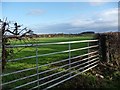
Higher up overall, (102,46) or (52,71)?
(102,46)

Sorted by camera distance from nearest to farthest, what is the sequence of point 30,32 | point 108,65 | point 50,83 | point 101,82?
point 30,32 < point 50,83 < point 101,82 < point 108,65

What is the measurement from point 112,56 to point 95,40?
1287mm

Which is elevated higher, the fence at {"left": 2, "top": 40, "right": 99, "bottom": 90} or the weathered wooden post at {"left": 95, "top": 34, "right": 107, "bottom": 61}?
the weathered wooden post at {"left": 95, "top": 34, "right": 107, "bottom": 61}

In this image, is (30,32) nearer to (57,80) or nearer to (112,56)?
(57,80)

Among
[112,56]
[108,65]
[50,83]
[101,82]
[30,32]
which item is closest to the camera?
[30,32]

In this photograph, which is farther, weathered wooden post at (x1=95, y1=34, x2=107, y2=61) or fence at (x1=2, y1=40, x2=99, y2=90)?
weathered wooden post at (x1=95, y1=34, x2=107, y2=61)

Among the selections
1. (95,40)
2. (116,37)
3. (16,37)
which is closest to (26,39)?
(16,37)

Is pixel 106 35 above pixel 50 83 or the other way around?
above

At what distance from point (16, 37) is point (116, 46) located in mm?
7831

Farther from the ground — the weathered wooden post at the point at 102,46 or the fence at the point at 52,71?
the weathered wooden post at the point at 102,46

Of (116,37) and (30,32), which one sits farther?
(116,37)

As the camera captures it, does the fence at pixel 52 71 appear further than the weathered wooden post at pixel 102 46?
No

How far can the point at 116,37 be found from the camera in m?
13.3

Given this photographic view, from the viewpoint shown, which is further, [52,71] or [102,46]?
[102,46]
